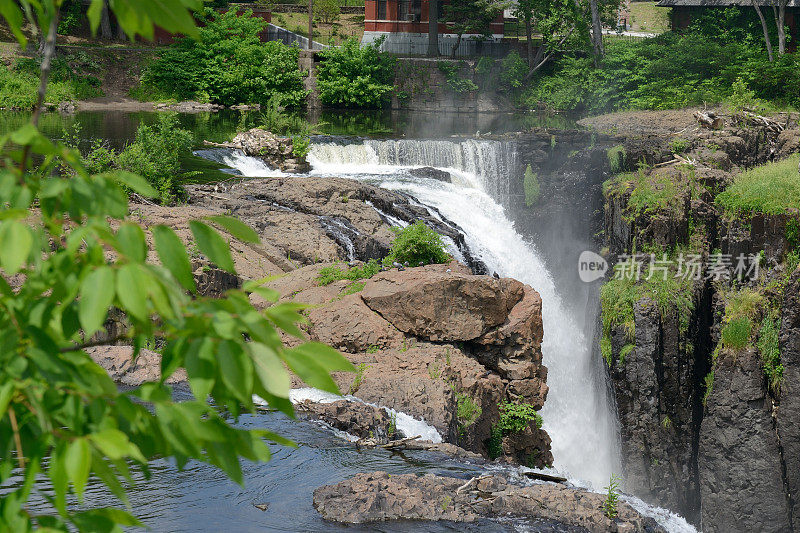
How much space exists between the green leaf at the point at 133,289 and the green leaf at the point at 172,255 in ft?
0.49

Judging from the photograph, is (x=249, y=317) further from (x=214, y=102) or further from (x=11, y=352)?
(x=214, y=102)

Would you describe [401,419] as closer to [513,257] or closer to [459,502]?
[459,502]

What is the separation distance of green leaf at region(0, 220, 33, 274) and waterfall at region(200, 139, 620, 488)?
8137 millimetres

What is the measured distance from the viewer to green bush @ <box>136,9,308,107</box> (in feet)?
113

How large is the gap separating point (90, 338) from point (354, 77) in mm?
34782

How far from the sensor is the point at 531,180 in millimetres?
20172

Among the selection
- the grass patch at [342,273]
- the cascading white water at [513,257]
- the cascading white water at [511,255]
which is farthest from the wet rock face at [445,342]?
the cascading white water at [513,257]

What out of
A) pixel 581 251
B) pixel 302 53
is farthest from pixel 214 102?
pixel 581 251

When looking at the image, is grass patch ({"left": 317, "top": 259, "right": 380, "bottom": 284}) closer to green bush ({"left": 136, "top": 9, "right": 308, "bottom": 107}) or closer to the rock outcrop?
the rock outcrop

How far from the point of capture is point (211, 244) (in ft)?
6.03

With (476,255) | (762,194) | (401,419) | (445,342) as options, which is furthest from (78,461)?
(476,255)

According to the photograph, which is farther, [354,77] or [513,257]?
[354,77]

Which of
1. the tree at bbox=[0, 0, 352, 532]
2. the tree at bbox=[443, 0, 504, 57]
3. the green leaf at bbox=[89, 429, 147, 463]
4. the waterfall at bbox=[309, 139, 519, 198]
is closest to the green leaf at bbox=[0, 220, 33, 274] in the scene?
the tree at bbox=[0, 0, 352, 532]

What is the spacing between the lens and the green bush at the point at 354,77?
34.8 meters
